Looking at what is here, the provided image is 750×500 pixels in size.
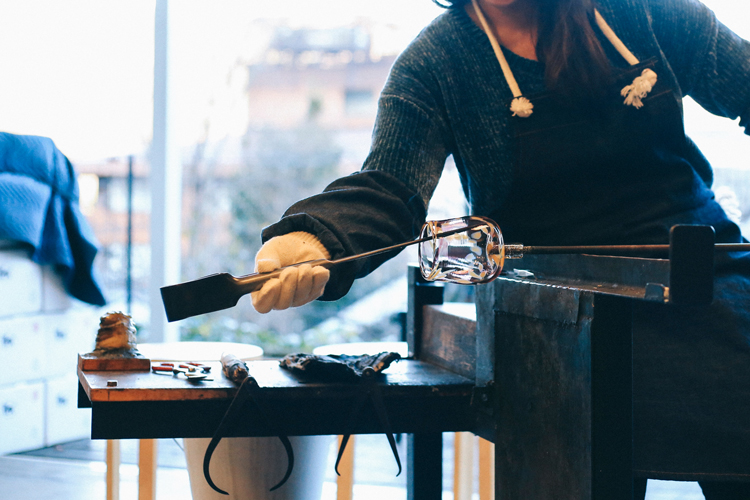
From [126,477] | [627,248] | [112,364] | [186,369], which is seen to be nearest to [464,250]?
[627,248]

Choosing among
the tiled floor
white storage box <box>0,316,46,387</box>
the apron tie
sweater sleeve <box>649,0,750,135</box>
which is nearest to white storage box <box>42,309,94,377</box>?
white storage box <box>0,316,46,387</box>

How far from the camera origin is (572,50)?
1010mm

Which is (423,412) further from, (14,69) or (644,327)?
(14,69)

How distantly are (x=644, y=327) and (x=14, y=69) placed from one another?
3046mm

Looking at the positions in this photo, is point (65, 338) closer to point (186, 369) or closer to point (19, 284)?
point (19, 284)

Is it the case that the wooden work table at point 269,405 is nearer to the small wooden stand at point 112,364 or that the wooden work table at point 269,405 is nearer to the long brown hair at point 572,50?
the small wooden stand at point 112,364


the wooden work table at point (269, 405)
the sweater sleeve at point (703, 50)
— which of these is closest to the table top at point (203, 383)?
the wooden work table at point (269, 405)

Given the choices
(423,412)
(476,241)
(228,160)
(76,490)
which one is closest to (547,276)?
(476,241)

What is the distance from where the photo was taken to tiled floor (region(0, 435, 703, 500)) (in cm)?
214

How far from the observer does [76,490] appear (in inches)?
85.0

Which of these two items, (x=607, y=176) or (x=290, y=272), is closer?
(x=290, y=272)

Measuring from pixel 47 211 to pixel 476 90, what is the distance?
217 centimetres

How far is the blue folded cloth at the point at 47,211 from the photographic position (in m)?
2.48

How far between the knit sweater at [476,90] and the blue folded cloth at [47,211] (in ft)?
6.40
